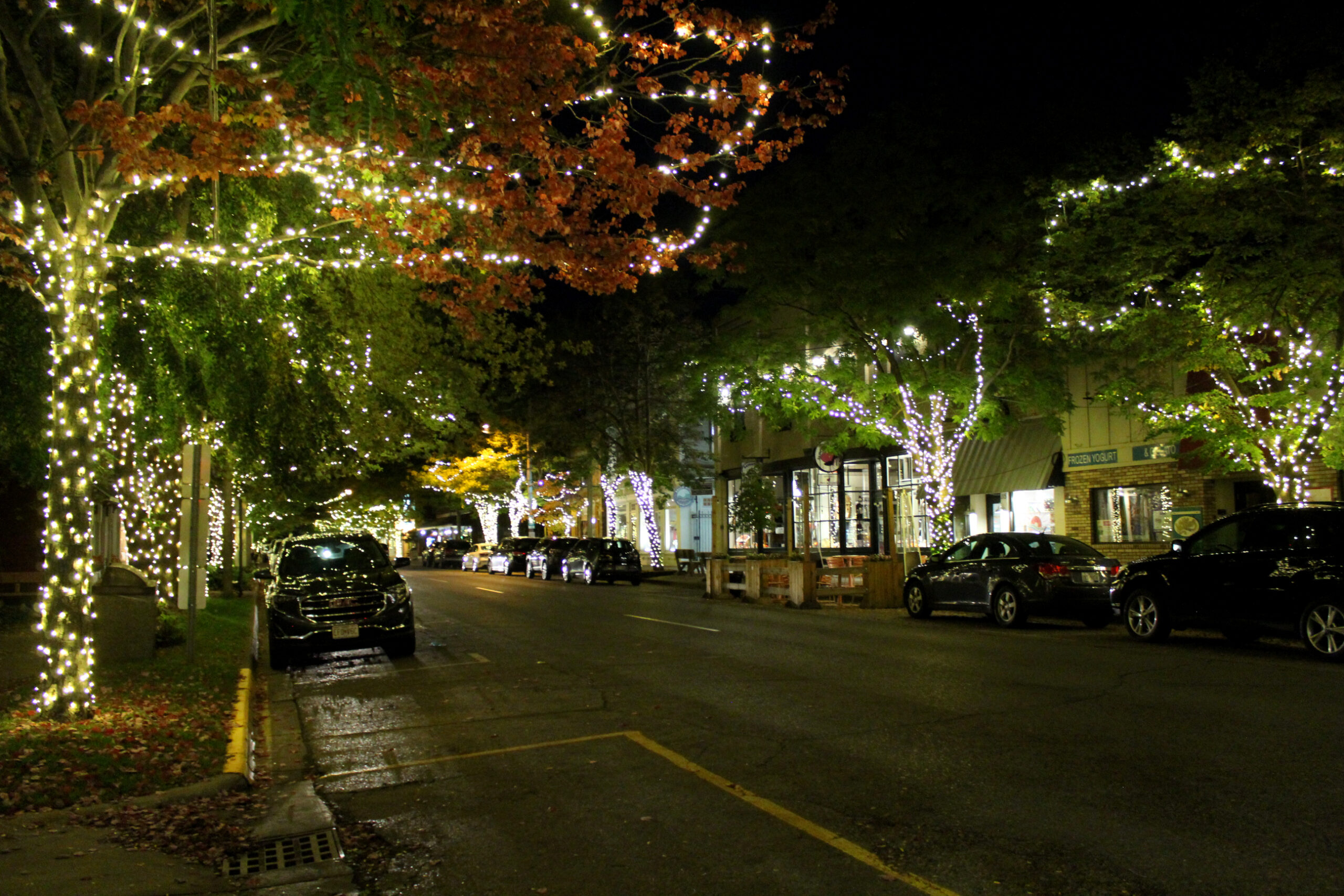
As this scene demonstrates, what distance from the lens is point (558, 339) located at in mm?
39250

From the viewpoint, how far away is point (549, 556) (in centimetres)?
3850

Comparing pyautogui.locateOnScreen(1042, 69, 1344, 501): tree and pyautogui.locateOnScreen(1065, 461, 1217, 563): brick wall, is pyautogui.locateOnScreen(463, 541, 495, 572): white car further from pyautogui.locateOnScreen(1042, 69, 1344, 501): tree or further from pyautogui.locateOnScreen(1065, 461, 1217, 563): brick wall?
pyautogui.locateOnScreen(1042, 69, 1344, 501): tree

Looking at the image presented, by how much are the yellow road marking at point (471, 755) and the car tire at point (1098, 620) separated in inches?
400

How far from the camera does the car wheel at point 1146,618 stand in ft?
46.1

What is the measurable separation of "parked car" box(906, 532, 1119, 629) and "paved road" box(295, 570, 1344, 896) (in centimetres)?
270

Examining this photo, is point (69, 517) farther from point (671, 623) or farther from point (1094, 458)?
point (1094, 458)

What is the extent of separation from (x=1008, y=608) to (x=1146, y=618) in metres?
2.87

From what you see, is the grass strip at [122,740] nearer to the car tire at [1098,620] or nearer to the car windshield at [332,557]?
the car windshield at [332,557]

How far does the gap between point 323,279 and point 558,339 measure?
22745 mm

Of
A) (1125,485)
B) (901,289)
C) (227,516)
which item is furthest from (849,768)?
(227,516)

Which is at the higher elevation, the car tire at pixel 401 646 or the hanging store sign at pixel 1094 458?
the hanging store sign at pixel 1094 458

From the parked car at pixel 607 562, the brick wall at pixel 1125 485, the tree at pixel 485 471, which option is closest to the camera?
the brick wall at pixel 1125 485

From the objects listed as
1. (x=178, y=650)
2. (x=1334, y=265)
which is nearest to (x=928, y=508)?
(x=1334, y=265)

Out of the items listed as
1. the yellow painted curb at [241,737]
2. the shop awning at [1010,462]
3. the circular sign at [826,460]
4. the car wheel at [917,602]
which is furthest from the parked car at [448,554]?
the yellow painted curb at [241,737]
